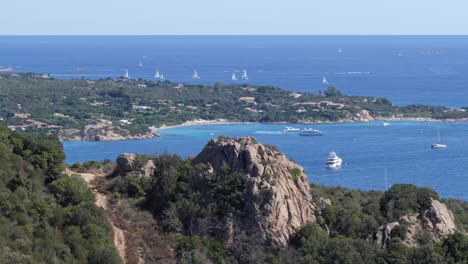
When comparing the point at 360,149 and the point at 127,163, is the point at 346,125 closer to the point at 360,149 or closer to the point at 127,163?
the point at 360,149

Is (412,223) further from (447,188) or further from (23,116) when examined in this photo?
(23,116)

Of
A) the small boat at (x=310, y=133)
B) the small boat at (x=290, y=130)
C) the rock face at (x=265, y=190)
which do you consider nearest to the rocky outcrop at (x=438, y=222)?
the rock face at (x=265, y=190)

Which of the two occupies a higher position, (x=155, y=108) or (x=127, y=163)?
(x=127, y=163)

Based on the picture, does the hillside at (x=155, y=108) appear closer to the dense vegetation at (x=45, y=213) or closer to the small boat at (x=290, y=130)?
the small boat at (x=290, y=130)

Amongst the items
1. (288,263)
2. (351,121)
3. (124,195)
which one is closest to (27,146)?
(124,195)

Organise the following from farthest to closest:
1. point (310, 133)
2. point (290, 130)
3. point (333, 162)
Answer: point (290, 130)
point (310, 133)
point (333, 162)

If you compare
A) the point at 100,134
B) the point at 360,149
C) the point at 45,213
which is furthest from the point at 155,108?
the point at 45,213

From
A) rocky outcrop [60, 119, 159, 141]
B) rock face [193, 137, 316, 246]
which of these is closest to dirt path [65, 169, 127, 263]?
rock face [193, 137, 316, 246]
